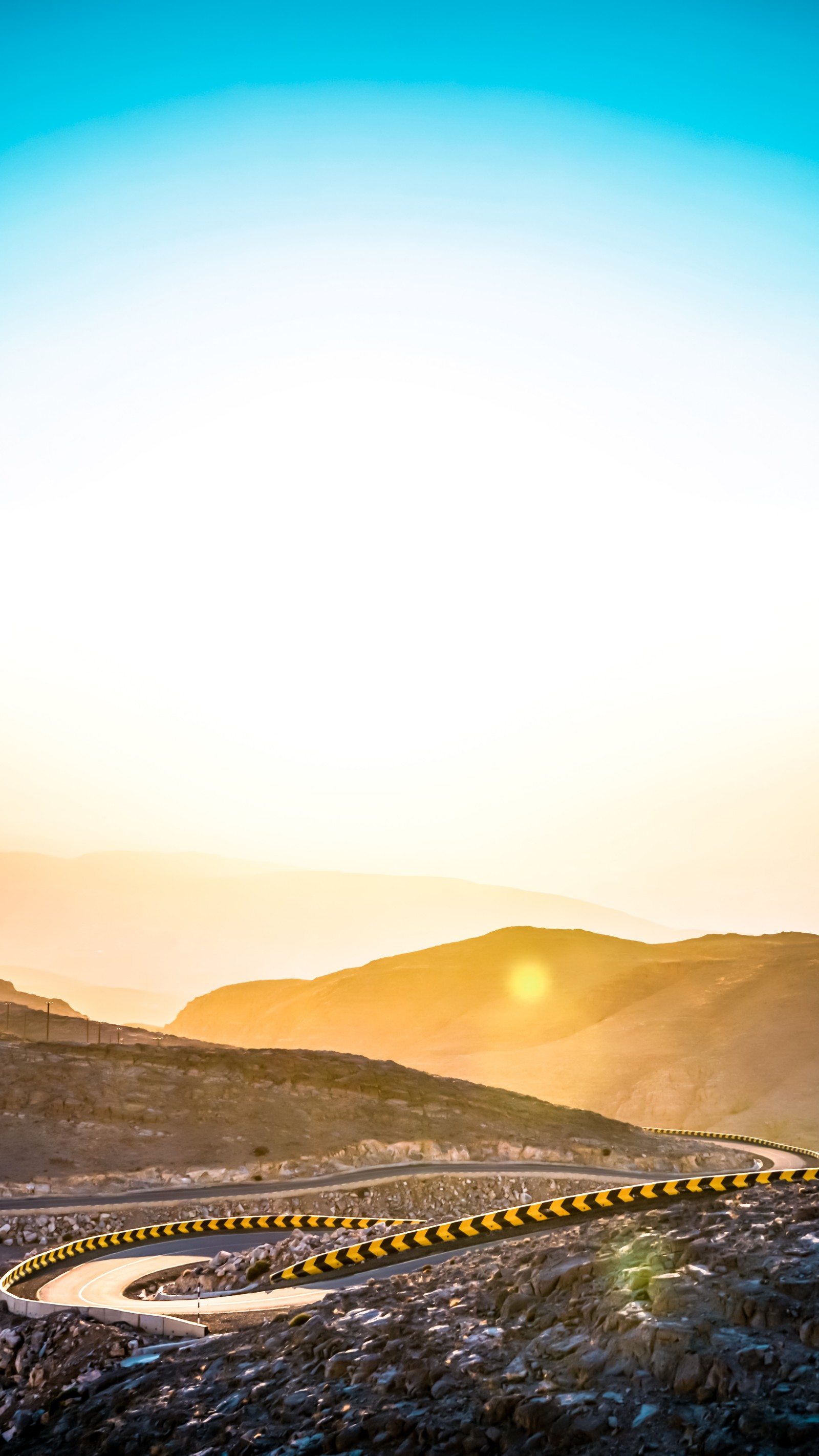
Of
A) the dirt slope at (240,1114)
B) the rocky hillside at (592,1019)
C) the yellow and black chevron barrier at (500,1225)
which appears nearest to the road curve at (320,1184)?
the dirt slope at (240,1114)

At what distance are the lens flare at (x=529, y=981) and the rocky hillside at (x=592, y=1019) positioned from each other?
38 cm

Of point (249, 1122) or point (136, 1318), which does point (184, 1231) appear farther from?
point (249, 1122)

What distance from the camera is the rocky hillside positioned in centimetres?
8462

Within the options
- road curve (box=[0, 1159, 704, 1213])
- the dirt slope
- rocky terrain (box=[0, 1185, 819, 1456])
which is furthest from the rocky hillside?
rocky terrain (box=[0, 1185, 819, 1456])

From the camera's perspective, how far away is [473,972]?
166 m

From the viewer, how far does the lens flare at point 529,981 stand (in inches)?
5635

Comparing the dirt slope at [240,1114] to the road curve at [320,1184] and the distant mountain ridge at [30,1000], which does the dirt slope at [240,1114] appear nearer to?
the road curve at [320,1184]

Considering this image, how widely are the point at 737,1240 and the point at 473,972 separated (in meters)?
158

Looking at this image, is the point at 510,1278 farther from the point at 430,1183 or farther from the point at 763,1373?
Result: the point at 430,1183

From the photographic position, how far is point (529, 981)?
15275 cm

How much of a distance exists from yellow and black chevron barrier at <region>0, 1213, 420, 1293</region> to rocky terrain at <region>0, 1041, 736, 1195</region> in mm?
11079

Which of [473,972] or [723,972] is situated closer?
[723,972]

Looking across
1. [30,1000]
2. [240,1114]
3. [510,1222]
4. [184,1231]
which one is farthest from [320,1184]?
[30,1000]

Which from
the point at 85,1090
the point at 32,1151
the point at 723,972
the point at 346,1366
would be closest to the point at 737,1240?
the point at 346,1366
